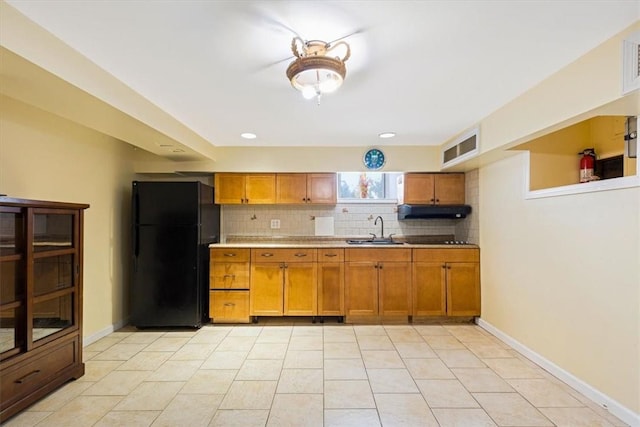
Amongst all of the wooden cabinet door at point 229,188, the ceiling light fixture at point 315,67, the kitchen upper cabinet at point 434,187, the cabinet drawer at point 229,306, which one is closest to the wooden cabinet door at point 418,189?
the kitchen upper cabinet at point 434,187

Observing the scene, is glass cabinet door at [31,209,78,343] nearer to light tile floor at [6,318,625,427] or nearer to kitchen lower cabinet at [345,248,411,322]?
light tile floor at [6,318,625,427]

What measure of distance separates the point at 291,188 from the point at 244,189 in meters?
0.61

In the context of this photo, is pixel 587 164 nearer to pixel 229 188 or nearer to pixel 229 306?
pixel 229 188

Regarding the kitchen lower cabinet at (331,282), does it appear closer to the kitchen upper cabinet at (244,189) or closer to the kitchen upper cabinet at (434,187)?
the kitchen upper cabinet at (244,189)

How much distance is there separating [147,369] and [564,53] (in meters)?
3.78

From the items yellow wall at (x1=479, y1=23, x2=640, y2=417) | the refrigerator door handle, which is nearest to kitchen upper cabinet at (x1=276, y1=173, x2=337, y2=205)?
the refrigerator door handle

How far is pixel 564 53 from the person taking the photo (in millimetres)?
1841

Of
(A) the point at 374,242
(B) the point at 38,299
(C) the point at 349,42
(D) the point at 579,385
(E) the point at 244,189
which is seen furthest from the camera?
(A) the point at 374,242

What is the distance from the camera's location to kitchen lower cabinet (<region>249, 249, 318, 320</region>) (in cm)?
380

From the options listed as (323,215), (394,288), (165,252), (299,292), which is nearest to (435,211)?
(394,288)

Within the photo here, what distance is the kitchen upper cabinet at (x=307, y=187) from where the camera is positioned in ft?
13.4

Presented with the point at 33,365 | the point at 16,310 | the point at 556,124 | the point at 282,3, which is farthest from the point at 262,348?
the point at 556,124

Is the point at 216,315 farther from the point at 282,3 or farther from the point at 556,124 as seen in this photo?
the point at 556,124

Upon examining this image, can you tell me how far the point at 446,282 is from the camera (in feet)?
12.5
